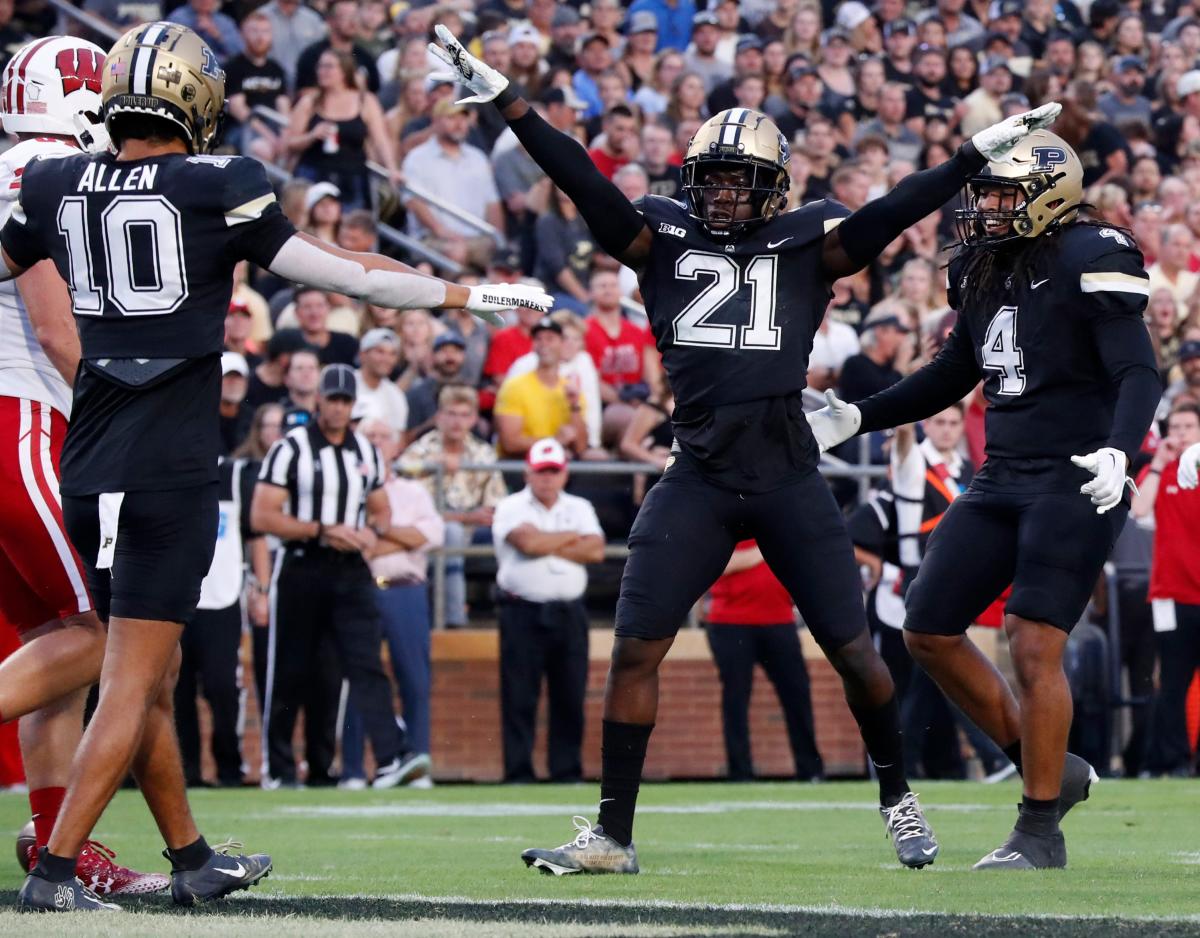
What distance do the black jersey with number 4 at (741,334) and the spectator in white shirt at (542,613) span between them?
224 inches

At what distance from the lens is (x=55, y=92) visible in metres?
5.99

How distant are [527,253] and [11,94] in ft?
28.9

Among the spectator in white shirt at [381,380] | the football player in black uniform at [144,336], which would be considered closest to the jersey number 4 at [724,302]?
the football player in black uniform at [144,336]

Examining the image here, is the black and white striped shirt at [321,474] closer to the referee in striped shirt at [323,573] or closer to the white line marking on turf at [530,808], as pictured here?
the referee in striped shirt at [323,573]

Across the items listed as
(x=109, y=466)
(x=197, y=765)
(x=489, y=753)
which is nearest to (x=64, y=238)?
(x=109, y=466)

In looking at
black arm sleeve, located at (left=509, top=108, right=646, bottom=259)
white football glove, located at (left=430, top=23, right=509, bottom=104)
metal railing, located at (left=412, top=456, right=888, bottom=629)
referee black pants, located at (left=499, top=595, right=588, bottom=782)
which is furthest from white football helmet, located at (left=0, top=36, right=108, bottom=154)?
metal railing, located at (left=412, top=456, right=888, bottom=629)

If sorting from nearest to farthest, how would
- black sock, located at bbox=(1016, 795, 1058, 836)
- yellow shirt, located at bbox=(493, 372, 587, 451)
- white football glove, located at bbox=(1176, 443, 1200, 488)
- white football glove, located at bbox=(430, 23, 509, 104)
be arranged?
1. white football glove, located at bbox=(430, 23, 509, 104)
2. black sock, located at bbox=(1016, 795, 1058, 836)
3. white football glove, located at bbox=(1176, 443, 1200, 488)
4. yellow shirt, located at bbox=(493, 372, 587, 451)

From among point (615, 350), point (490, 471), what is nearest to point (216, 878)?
point (490, 471)

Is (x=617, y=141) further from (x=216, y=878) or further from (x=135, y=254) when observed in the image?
(x=216, y=878)

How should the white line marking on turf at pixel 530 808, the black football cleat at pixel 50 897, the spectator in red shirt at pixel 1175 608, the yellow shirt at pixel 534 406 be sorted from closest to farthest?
the black football cleat at pixel 50 897
the white line marking on turf at pixel 530 808
the spectator in red shirt at pixel 1175 608
the yellow shirt at pixel 534 406

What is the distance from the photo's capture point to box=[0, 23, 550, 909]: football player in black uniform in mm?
5141

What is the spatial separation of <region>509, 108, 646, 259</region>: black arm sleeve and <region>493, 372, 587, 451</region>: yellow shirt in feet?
22.0

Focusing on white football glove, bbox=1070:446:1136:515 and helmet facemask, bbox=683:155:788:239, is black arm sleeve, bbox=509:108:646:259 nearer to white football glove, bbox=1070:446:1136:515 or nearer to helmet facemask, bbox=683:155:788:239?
helmet facemask, bbox=683:155:788:239

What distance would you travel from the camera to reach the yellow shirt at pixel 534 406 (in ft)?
42.4
